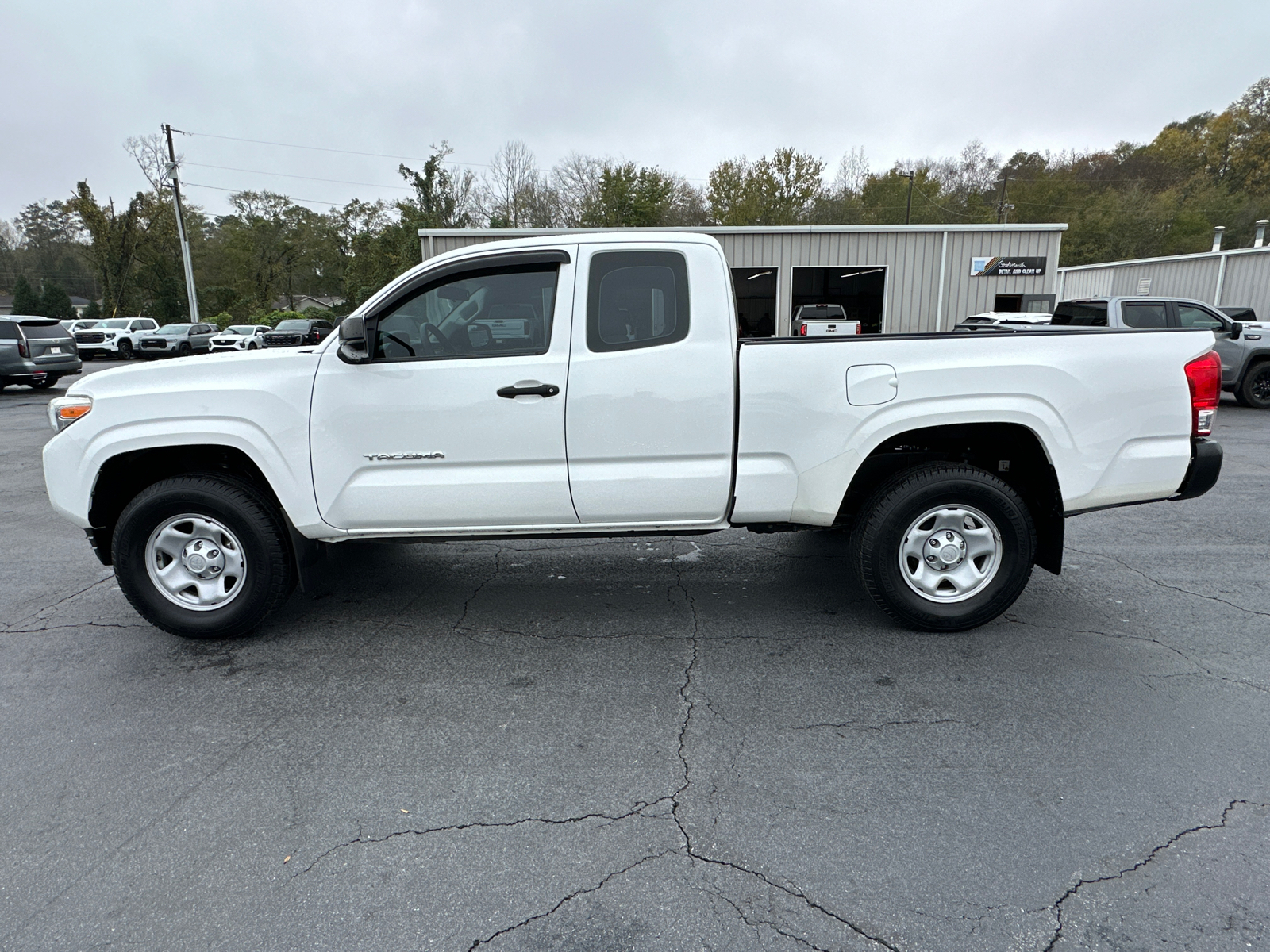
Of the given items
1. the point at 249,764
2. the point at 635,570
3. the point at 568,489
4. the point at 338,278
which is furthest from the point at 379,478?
the point at 338,278

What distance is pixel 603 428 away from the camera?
3805 mm

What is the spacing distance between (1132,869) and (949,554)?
6.03 ft

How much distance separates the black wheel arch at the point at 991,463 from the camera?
3.95 metres

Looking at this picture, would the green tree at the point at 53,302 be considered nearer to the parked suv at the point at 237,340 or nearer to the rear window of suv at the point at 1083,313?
the parked suv at the point at 237,340

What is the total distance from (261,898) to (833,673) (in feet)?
8.27

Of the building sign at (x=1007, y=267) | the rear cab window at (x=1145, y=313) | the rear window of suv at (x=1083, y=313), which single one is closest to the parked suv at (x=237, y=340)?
the building sign at (x=1007, y=267)

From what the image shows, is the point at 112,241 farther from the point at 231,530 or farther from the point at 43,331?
the point at 231,530

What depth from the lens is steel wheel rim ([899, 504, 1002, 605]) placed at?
397 cm

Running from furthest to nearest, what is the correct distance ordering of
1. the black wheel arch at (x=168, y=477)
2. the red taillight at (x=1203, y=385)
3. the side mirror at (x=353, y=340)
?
the black wheel arch at (x=168, y=477)
the red taillight at (x=1203, y=385)
the side mirror at (x=353, y=340)

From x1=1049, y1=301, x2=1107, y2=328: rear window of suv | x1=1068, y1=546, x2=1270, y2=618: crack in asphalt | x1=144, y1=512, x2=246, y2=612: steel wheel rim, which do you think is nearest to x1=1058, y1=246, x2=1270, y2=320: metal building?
x1=1049, y1=301, x2=1107, y2=328: rear window of suv

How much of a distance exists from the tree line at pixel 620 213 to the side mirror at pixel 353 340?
105 ft

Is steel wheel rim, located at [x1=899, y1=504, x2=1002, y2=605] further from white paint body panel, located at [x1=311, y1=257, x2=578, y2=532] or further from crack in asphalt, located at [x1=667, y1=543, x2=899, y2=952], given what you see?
white paint body panel, located at [x1=311, y1=257, x2=578, y2=532]

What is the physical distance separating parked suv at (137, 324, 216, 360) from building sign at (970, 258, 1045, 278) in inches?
1141

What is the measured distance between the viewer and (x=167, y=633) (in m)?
4.18
